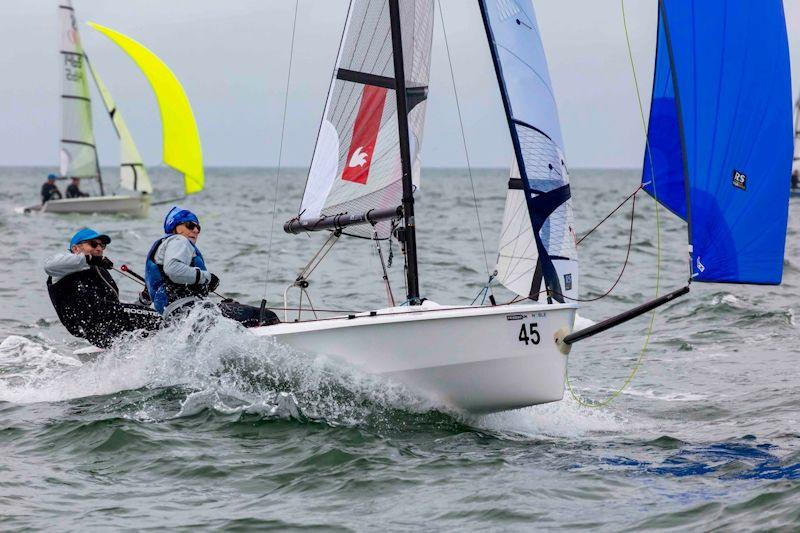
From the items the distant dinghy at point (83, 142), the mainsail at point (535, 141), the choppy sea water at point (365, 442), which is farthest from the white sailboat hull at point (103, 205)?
the mainsail at point (535, 141)

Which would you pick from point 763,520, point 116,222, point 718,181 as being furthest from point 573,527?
point 116,222

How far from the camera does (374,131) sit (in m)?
7.67

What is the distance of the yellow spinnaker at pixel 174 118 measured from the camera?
22.1m

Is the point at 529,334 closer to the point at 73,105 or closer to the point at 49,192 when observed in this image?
the point at 73,105

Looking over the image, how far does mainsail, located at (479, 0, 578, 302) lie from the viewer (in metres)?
6.89

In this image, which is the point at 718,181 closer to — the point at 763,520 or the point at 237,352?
the point at 763,520

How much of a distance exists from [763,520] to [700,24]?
9.25ft

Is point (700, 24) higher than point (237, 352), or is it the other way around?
point (700, 24)

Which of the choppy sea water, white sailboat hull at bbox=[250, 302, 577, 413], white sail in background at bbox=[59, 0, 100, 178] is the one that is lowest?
the choppy sea water

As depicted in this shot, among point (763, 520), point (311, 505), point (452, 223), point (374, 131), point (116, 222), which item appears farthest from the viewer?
point (452, 223)

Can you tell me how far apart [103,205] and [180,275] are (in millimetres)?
22373

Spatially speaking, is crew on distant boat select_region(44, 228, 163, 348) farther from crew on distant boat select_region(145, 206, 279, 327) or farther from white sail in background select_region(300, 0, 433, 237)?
white sail in background select_region(300, 0, 433, 237)

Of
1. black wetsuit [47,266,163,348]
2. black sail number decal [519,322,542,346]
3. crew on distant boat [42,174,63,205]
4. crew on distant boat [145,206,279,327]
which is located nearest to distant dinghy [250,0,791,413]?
black sail number decal [519,322,542,346]

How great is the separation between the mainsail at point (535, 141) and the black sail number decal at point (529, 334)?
430mm
